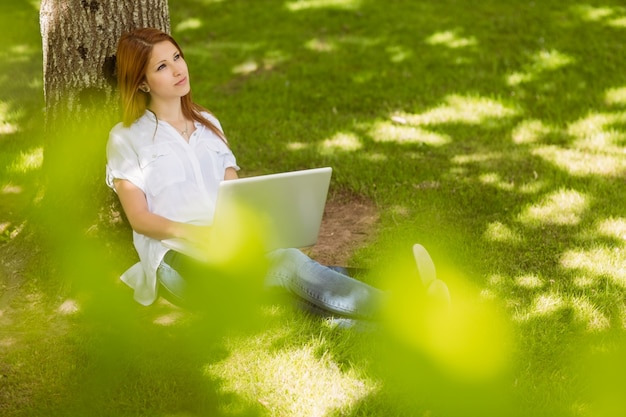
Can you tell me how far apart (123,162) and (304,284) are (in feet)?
3.37

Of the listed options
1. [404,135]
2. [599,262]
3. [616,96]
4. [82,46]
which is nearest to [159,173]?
[82,46]

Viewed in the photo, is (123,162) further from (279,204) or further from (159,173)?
(279,204)

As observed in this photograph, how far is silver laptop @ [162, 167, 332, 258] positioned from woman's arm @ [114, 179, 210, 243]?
0.07 meters

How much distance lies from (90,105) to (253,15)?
5080 mm

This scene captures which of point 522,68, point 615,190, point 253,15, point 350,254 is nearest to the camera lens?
point 350,254

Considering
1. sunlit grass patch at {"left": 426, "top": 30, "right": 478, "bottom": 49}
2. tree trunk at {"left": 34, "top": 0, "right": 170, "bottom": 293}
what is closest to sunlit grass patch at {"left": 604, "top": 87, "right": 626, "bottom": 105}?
sunlit grass patch at {"left": 426, "top": 30, "right": 478, "bottom": 49}

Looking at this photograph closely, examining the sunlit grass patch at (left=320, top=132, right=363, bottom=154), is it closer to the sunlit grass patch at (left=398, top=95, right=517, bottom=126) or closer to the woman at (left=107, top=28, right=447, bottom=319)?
the sunlit grass patch at (left=398, top=95, right=517, bottom=126)

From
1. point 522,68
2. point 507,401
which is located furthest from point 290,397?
point 522,68

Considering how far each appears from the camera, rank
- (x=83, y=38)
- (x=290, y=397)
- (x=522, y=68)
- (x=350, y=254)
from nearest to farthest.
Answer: (x=290, y=397), (x=83, y=38), (x=350, y=254), (x=522, y=68)

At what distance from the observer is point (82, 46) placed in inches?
154

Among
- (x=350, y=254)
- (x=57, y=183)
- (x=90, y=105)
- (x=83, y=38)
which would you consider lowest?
(x=350, y=254)

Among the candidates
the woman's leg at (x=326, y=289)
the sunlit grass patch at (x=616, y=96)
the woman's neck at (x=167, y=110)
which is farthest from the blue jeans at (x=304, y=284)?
the sunlit grass patch at (x=616, y=96)

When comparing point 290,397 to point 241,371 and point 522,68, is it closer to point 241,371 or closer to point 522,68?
point 241,371

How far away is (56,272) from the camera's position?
4.01 m
